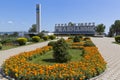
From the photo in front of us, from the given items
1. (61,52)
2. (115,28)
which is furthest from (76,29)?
(61,52)

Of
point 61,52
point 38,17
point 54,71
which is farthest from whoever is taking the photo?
point 38,17

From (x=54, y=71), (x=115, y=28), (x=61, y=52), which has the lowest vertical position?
(x=54, y=71)

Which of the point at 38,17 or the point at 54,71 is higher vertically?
the point at 38,17

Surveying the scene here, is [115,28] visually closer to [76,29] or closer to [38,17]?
[76,29]

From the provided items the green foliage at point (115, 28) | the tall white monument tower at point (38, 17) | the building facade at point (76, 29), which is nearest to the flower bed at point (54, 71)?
the tall white monument tower at point (38, 17)

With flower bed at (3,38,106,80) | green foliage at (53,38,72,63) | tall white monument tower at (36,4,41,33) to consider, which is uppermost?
tall white monument tower at (36,4,41,33)

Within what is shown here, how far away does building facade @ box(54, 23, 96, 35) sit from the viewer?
56781 millimetres

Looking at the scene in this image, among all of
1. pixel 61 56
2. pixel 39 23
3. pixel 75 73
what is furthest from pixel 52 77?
pixel 39 23

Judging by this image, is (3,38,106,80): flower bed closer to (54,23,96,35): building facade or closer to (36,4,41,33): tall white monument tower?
(36,4,41,33): tall white monument tower

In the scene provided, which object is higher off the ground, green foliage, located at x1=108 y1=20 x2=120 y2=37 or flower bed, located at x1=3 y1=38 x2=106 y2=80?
green foliage, located at x1=108 y1=20 x2=120 y2=37

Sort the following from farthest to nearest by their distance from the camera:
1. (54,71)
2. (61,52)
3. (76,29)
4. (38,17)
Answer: (76,29) < (38,17) < (61,52) < (54,71)

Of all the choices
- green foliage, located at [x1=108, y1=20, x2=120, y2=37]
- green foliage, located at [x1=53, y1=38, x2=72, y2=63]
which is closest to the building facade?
green foliage, located at [x1=108, y1=20, x2=120, y2=37]

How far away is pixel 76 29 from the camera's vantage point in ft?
191

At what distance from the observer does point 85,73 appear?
6.52 metres
